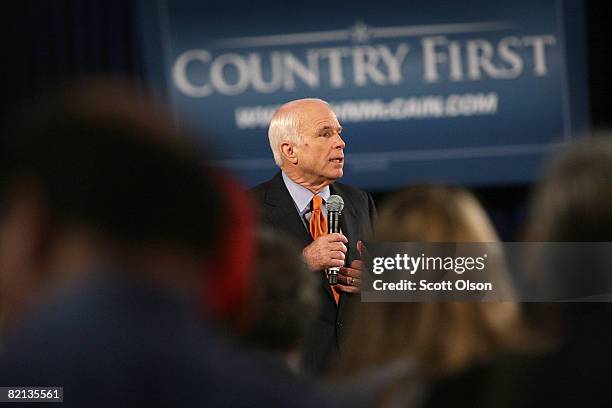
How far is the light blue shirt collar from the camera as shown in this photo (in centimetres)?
256

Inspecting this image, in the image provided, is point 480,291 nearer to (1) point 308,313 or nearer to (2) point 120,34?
(1) point 308,313

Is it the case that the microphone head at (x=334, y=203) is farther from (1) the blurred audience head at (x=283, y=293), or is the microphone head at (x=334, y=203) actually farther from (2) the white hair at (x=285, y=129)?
(1) the blurred audience head at (x=283, y=293)

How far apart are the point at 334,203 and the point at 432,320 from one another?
3.00 feet

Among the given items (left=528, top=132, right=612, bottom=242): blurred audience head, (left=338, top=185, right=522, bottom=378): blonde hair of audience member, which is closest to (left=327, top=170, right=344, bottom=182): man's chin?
(left=338, top=185, right=522, bottom=378): blonde hair of audience member

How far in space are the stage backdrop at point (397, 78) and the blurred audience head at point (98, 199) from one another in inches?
144

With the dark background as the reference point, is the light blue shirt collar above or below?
below

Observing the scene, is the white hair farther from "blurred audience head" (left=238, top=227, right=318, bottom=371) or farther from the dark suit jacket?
"blurred audience head" (left=238, top=227, right=318, bottom=371)

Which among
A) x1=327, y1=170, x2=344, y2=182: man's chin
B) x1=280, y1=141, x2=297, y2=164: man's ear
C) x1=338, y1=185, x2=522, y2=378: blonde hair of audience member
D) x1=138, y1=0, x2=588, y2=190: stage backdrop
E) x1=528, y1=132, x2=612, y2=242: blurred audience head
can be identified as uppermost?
x1=138, y1=0, x2=588, y2=190: stage backdrop

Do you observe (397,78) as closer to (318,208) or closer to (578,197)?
(318,208)

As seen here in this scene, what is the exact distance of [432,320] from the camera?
1613 mm

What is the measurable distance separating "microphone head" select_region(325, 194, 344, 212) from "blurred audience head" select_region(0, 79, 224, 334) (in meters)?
1.82

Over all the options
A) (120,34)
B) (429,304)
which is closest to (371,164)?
(120,34)

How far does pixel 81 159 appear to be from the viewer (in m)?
0.64

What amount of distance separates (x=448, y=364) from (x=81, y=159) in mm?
944
